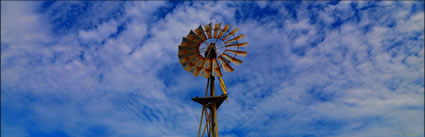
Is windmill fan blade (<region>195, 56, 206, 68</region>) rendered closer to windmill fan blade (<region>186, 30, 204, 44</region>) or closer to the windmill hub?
the windmill hub

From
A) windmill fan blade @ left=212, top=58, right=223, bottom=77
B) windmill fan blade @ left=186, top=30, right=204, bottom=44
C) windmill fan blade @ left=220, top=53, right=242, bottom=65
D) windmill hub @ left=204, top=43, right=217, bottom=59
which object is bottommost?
windmill fan blade @ left=212, top=58, right=223, bottom=77

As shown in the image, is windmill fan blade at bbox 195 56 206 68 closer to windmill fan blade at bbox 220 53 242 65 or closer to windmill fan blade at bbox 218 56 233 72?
windmill fan blade at bbox 218 56 233 72

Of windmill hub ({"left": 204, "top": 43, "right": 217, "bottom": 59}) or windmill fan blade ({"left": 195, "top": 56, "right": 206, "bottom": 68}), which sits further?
windmill hub ({"left": 204, "top": 43, "right": 217, "bottom": 59})

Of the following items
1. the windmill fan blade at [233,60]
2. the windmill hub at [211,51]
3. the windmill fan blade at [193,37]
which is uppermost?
the windmill fan blade at [193,37]

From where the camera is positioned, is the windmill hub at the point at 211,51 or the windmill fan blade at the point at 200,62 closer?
the windmill fan blade at the point at 200,62

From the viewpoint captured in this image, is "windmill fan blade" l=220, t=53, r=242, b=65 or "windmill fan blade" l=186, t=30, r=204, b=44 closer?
"windmill fan blade" l=186, t=30, r=204, b=44

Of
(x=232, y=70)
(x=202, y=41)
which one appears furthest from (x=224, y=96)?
(x=202, y=41)

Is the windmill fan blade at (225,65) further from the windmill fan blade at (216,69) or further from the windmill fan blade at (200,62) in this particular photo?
the windmill fan blade at (200,62)

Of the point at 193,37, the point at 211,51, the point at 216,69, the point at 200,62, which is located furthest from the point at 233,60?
the point at 193,37

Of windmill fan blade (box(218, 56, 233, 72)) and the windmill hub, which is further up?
the windmill hub

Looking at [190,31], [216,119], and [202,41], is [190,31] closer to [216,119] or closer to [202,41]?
[202,41]

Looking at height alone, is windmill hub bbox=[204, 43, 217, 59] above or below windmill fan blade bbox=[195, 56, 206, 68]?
above

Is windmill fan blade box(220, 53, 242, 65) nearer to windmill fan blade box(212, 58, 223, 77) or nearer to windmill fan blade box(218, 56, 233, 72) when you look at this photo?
windmill fan blade box(218, 56, 233, 72)

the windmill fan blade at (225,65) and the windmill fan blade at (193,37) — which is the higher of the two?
the windmill fan blade at (193,37)
